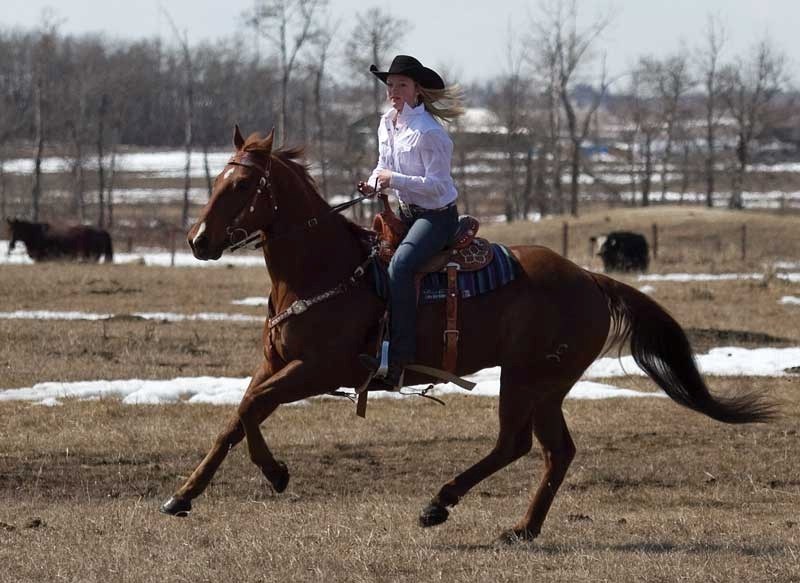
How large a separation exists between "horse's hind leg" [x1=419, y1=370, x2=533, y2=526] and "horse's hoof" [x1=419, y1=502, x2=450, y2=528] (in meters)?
0.11

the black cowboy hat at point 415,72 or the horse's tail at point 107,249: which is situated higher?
the black cowboy hat at point 415,72

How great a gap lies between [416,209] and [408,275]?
1.58 ft

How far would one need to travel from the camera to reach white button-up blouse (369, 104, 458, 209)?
28.8 feet

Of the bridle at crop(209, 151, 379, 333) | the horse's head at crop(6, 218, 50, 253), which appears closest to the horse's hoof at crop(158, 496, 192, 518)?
the bridle at crop(209, 151, 379, 333)

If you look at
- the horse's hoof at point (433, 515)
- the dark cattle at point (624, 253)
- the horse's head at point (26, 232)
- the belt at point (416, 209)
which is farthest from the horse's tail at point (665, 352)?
the horse's head at point (26, 232)

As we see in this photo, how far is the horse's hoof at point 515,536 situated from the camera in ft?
28.1

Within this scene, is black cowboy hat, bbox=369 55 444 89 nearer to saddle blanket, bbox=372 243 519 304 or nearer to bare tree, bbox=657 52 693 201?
saddle blanket, bbox=372 243 519 304

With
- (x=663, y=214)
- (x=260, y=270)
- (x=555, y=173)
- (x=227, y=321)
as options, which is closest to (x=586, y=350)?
(x=227, y=321)

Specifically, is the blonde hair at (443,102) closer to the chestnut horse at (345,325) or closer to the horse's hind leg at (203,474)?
the chestnut horse at (345,325)

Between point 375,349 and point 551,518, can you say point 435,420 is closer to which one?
point 551,518

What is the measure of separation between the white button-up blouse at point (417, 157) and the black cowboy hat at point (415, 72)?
0.15 m

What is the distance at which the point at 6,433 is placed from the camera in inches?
509

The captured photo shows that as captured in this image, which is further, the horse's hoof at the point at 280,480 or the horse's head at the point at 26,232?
the horse's head at the point at 26,232

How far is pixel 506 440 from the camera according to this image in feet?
29.6
